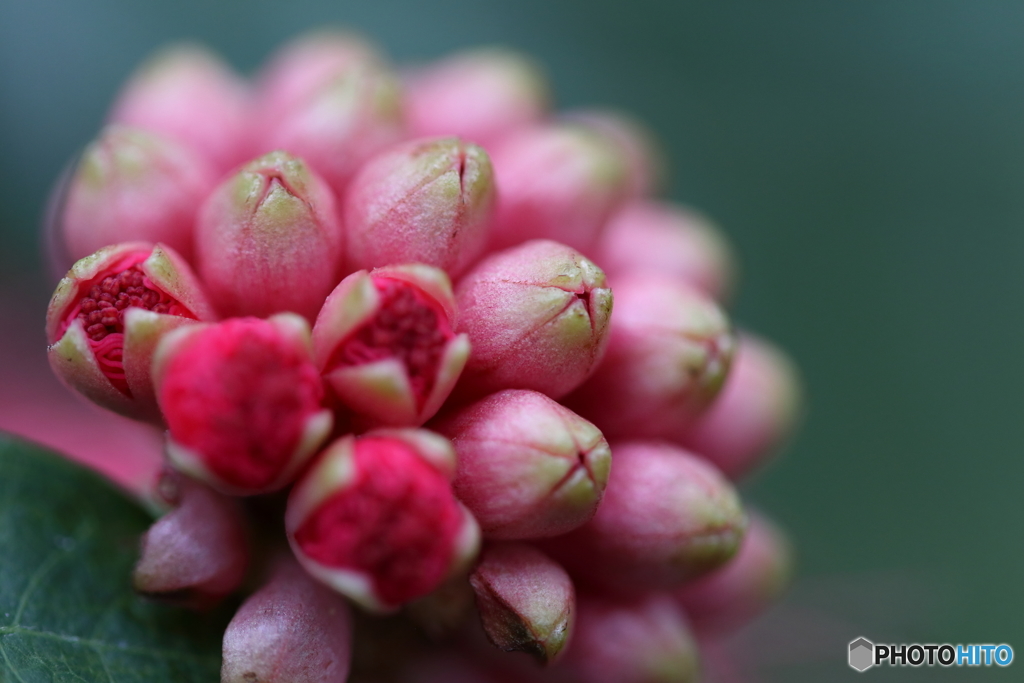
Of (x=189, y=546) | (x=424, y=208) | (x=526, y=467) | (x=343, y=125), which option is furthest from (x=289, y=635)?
(x=343, y=125)

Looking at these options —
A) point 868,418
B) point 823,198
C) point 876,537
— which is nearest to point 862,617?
point 876,537

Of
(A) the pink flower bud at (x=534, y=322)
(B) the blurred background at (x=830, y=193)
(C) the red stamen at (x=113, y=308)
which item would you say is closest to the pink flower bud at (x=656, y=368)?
(A) the pink flower bud at (x=534, y=322)

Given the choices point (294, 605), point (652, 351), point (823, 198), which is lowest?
point (823, 198)

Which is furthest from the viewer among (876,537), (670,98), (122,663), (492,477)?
(670,98)

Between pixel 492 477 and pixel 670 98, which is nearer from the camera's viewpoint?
pixel 492 477

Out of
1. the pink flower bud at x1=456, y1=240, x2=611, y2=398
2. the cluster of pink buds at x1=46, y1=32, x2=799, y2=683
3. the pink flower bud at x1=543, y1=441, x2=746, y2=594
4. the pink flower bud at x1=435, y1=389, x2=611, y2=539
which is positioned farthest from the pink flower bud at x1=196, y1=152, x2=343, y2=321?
the pink flower bud at x1=543, y1=441, x2=746, y2=594

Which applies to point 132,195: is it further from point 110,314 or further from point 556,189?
point 556,189

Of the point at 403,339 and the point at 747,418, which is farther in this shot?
the point at 747,418

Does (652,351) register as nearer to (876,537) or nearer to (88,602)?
(88,602)
